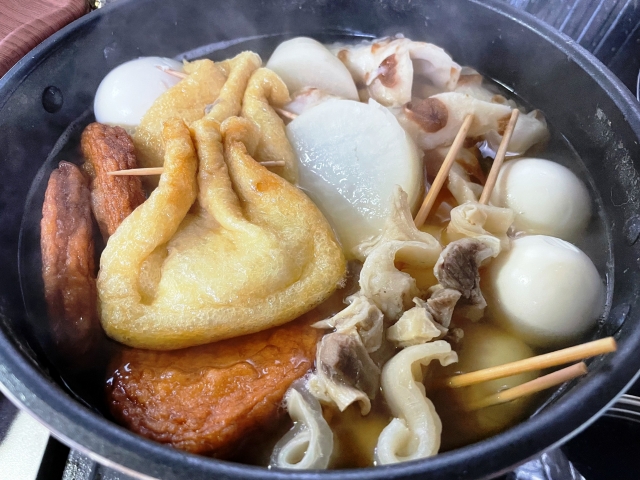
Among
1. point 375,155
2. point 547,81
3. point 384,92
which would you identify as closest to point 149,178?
point 375,155

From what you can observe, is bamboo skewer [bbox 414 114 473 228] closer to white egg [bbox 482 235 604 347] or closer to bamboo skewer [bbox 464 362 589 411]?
white egg [bbox 482 235 604 347]

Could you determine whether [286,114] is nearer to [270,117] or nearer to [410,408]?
[270,117]

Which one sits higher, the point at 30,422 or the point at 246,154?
the point at 246,154

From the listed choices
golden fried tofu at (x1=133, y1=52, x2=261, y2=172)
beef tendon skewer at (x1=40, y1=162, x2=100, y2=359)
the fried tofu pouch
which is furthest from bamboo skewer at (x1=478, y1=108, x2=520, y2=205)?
beef tendon skewer at (x1=40, y1=162, x2=100, y2=359)

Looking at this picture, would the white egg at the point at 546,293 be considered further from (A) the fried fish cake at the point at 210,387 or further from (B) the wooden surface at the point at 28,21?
(B) the wooden surface at the point at 28,21

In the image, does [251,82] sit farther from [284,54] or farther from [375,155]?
[375,155]

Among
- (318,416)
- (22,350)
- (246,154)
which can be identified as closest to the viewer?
(22,350)

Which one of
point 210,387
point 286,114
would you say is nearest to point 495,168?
point 286,114

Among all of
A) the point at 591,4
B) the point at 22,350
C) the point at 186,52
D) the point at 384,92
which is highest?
the point at 591,4
